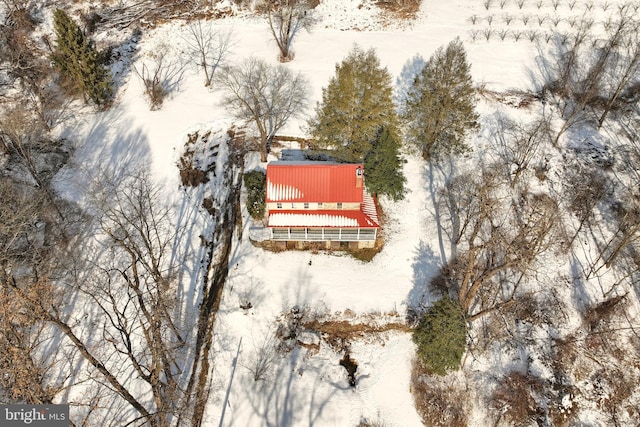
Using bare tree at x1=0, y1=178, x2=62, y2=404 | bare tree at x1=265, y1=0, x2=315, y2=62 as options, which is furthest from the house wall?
bare tree at x1=265, y1=0, x2=315, y2=62

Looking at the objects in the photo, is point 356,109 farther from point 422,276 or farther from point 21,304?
point 21,304

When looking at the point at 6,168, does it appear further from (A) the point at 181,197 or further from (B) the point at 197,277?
(B) the point at 197,277

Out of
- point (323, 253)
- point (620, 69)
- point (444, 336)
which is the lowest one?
point (444, 336)

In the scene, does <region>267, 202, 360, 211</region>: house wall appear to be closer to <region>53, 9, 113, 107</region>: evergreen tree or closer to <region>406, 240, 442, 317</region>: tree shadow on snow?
<region>406, 240, 442, 317</region>: tree shadow on snow

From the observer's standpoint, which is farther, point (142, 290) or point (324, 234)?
Answer: point (324, 234)

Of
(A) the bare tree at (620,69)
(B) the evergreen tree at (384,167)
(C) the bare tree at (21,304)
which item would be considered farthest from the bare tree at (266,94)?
(A) the bare tree at (620,69)

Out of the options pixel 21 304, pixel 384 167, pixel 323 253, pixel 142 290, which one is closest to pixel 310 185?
pixel 323 253

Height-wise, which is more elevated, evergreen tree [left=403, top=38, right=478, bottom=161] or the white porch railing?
evergreen tree [left=403, top=38, right=478, bottom=161]

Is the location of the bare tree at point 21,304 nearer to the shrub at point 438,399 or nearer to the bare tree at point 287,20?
the shrub at point 438,399

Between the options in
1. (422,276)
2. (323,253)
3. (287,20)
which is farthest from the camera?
(287,20)
